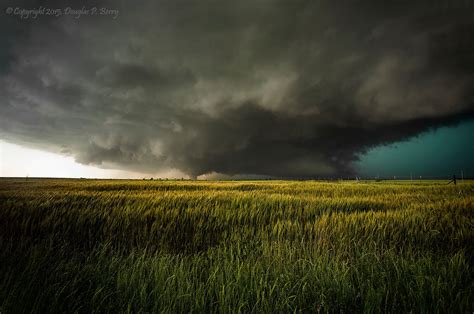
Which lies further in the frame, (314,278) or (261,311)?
(314,278)

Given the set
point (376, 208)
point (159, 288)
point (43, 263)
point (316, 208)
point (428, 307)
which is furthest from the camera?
point (376, 208)

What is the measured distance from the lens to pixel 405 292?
2.16 meters

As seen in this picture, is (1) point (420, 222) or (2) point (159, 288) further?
(1) point (420, 222)

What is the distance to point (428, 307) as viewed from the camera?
6.31 ft

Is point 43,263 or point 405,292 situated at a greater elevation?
point 43,263

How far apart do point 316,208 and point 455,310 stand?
16.7 ft

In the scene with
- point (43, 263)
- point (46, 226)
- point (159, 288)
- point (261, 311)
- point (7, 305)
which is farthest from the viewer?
point (46, 226)

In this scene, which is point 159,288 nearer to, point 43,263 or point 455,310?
point 43,263

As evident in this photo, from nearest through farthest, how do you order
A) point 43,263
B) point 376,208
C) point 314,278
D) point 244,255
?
1. point 314,278
2. point 43,263
3. point 244,255
4. point 376,208

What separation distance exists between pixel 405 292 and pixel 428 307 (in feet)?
0.76

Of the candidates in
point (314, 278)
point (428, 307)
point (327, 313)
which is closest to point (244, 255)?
point (314, 278)

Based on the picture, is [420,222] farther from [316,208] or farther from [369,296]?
[369,296]

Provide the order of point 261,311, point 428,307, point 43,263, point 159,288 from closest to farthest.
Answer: point 261,311
point 428,307
point 159,288
point 43,263

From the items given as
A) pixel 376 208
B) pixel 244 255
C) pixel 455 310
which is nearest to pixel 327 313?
pixel 455 310
